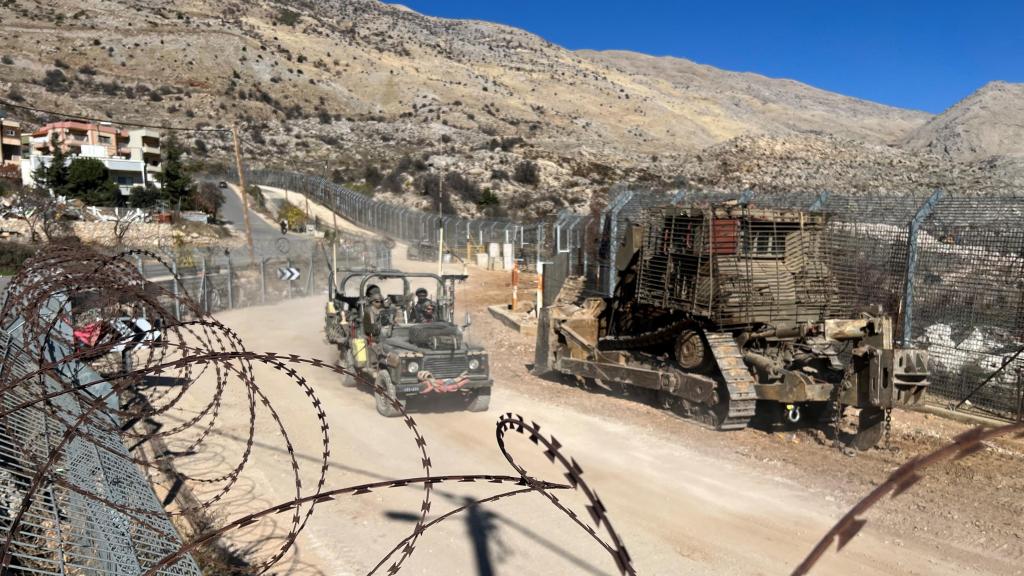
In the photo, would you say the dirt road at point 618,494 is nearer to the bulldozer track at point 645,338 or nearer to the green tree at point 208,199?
the bulldozer track at point 645,338

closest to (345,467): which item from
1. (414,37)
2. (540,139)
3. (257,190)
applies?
(257,190)

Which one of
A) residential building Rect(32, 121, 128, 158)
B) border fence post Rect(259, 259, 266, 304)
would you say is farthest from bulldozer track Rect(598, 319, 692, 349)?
residential building Rect(32, 121, 128, 158)

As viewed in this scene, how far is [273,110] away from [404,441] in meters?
79.8

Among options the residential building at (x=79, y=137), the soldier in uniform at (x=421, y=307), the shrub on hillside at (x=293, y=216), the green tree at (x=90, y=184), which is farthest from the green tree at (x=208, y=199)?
the soldier in uniform at (x=421, y=307)

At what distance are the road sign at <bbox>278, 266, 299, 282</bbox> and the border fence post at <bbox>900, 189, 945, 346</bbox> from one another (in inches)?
733

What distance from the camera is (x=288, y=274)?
2427 centimetres

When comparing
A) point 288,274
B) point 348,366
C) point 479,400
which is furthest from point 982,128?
point 348,366

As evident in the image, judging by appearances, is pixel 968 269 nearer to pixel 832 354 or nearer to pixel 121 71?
pixel 832 354

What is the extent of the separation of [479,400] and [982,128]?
212 ft

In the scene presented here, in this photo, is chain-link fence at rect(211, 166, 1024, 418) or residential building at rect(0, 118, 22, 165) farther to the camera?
residential building at rect(0, 118, 22, 165)

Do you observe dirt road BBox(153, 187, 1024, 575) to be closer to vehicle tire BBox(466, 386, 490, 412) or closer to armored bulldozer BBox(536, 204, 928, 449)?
vehicle tire BBox(466, 386, 490, 412)

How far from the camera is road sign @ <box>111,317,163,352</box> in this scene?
5211 mm

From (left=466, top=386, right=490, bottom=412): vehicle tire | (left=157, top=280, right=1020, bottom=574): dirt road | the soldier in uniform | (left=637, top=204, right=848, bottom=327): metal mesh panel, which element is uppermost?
(left=637, top=204, right=848, bottom=327): metal mesh panel

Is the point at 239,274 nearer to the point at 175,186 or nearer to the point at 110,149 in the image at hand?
the point at 175,186
